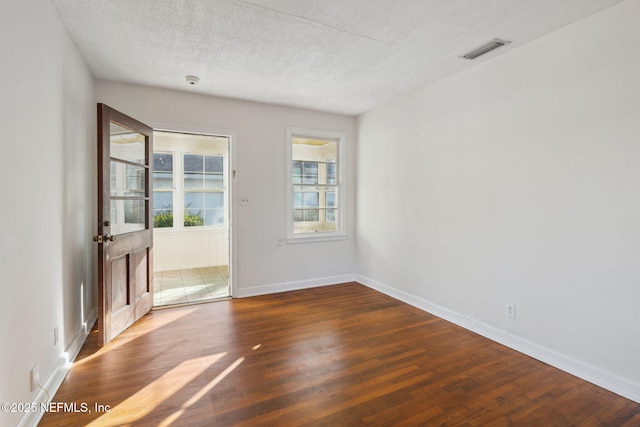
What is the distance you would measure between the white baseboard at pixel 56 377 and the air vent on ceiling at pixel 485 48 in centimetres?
395

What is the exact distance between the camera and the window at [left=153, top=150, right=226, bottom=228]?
5855 millimetres

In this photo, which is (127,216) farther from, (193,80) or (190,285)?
(190,285)

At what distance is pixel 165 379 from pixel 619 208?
3321 millimetres

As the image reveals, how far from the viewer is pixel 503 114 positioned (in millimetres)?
2811

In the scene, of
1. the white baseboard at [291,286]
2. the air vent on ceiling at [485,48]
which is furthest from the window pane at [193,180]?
the air vent on ceiling at [485,48]

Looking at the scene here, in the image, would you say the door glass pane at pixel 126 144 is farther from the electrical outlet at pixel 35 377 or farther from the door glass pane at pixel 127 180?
the electrical outlet at pixel 35 377

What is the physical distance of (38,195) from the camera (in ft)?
6.24

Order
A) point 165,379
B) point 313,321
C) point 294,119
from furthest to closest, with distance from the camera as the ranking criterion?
point 294,119 < point 313,321 < point 165,379

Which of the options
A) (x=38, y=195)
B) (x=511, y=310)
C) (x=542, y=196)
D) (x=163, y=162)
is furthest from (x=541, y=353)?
(x=163, y=162)

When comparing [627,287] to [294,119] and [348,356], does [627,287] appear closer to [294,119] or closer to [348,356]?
[348,356]

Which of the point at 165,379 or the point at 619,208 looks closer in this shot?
the point at 619,208

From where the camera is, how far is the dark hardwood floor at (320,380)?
1856mm

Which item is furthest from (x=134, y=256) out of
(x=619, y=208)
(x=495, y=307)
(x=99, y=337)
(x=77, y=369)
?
(x=619, y=208)

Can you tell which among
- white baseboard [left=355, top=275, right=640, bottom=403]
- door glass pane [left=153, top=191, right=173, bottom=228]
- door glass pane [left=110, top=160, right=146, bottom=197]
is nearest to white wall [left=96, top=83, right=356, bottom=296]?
door glass pane [left=110, top=160, right=146, bottom=197]
